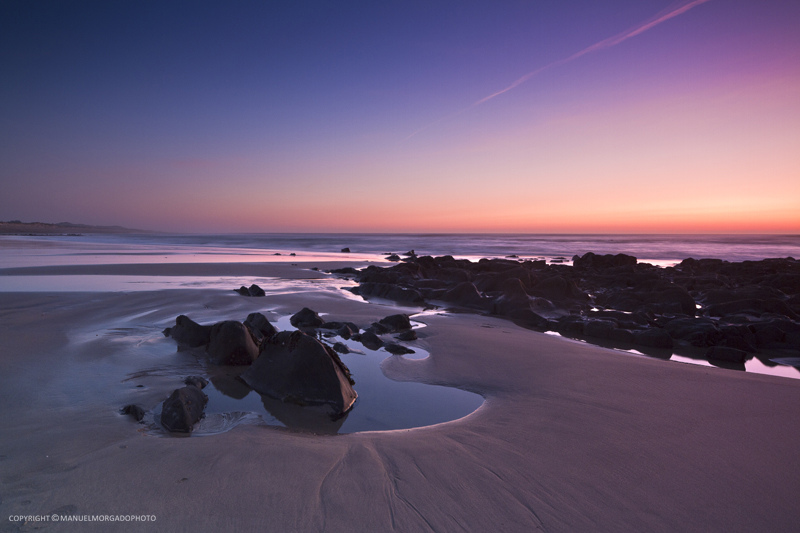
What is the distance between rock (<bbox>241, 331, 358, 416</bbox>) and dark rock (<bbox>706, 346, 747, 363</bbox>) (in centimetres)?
660

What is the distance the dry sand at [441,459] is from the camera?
2500mm

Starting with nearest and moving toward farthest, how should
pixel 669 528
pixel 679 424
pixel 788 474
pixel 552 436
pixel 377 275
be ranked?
1. pixel 669 528
2. pixel 788 474
3. pixel 552 436
4. pixel 679 424
5. pixel 377 275

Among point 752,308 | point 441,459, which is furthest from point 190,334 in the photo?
point 752,308

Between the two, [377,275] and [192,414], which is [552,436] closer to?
[192,414]

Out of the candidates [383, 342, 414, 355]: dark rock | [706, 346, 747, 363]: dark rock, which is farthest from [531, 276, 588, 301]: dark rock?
[383, 342, 414, 355]: dark rock

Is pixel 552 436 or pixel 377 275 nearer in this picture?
pixel 552 436

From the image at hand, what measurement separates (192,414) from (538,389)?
385 centimetres

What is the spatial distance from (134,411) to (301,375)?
1.61m

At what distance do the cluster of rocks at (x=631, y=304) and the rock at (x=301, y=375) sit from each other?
6027 millimetres

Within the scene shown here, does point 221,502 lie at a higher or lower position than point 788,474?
higher

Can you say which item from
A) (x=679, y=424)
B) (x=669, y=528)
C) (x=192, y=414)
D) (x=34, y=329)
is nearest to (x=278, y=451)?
(x=192, y=414)

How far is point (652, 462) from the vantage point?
10.6 feet

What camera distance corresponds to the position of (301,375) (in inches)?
182

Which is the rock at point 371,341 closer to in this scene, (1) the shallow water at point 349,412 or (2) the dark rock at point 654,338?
(1) the shallow water at point 349,412
